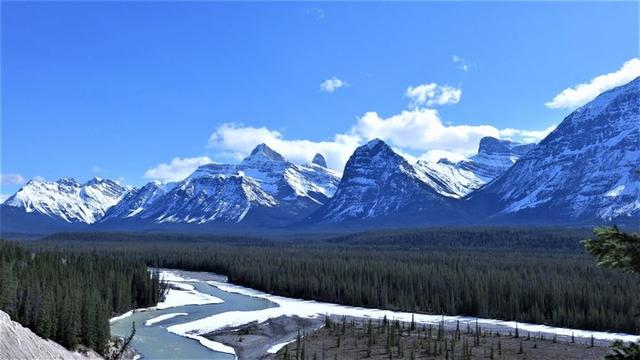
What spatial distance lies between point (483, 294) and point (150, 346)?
197 feet

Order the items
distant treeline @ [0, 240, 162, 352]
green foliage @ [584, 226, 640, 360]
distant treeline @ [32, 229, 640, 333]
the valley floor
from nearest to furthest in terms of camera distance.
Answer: green foliage @ [584, 226, 640, 360] < distant treeline @ [0, 240, 162, 352] < the valley floor < distant treeline @ [32, 229, 640, 333]

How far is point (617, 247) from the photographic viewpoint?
15.2 metres

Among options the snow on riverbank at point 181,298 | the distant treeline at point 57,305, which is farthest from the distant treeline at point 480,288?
the distant treeline at point 57,305

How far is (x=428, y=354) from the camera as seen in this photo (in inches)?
2557

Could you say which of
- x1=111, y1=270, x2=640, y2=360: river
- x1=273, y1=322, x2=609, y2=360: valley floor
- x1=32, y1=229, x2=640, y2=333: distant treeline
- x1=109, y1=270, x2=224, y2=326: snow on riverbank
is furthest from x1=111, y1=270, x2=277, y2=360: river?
x1=32, y1=229, x2=640, y2=333: distant treeline

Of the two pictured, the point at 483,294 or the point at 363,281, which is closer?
the point at 483,294

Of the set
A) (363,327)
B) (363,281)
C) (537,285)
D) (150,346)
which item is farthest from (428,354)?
(363,281)

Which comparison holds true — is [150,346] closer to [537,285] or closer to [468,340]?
[468,340]

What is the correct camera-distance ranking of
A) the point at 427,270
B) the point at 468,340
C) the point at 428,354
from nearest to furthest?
1. the point at 428,354
2. the point at 468,340
3. the point at 427,270

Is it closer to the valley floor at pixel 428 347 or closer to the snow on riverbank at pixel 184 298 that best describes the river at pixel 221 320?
the snow on riverbank at pixel 184 298

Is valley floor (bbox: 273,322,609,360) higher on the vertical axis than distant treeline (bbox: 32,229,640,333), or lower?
lower

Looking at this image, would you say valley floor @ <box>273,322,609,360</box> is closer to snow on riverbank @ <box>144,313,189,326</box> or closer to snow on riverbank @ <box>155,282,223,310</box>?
snow on riverbank @ <box>144,313,189,326</box>

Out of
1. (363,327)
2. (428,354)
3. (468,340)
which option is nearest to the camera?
(428,354)

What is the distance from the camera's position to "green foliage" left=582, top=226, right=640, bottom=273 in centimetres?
1506
